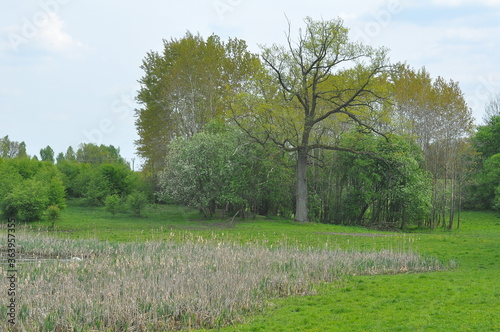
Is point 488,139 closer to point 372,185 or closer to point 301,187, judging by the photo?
point 372,185

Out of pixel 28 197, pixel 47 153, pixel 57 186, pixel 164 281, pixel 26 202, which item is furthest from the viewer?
pixel 47 153

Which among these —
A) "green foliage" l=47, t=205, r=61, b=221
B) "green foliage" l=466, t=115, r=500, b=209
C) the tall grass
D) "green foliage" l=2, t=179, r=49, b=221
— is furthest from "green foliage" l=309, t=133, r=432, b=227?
"green foliage" l=2, t=179, r=49, b=221

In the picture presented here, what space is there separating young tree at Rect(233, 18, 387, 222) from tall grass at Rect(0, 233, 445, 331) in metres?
16.7

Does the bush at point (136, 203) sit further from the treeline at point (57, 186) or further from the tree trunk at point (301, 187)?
the tree trunk at point (301, 187)

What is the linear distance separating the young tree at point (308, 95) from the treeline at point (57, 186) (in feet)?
36.1

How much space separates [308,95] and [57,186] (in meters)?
17.7

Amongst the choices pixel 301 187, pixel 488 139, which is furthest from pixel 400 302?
pixel 488 139

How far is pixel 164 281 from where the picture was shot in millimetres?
11984

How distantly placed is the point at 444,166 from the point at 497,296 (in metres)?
27.3

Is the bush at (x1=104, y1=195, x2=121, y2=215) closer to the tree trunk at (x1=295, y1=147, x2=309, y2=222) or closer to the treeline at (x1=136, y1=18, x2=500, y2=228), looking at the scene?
the treeline at (x1=136, y1=18, x2=500, y2=228)

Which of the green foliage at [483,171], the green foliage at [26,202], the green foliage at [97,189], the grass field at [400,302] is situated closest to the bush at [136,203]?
the green foliage at [26,202]

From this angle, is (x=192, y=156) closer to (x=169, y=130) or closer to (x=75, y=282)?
(x=169, y=130)

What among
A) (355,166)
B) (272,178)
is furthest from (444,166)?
(272,178)

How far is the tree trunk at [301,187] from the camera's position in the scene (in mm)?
34875
